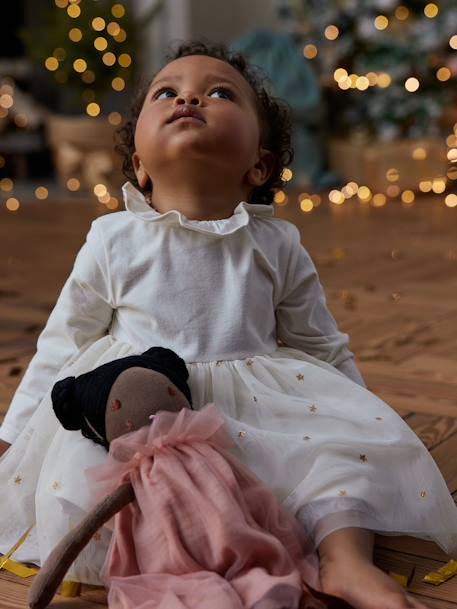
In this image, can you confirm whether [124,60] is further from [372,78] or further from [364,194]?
[364,194]

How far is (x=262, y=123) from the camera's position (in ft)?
3.82

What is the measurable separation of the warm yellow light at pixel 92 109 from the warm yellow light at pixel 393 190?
1426 millimetres

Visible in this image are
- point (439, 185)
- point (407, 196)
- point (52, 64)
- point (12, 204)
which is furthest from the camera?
point (52, 64)

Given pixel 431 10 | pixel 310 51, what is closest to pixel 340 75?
pixel 310 51

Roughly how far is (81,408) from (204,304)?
0.17 meters

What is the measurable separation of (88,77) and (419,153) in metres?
1.55

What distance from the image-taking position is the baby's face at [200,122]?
1048 millimetres

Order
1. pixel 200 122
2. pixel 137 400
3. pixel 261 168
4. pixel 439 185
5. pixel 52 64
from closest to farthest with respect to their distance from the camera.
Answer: pixel 137 400
pixel 200 122
pixel 261 168
pixel 439 185
pixel 52 64

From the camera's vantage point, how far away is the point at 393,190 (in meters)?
4.42

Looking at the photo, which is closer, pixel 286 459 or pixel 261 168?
pixel 286 459

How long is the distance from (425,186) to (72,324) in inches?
135

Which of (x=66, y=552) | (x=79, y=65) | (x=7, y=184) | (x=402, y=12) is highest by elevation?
(x=66, y=552)

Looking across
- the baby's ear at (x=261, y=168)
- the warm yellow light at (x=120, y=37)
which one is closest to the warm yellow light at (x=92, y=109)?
the warm yellow light at (x=120, y=37)

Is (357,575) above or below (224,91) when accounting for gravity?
below
